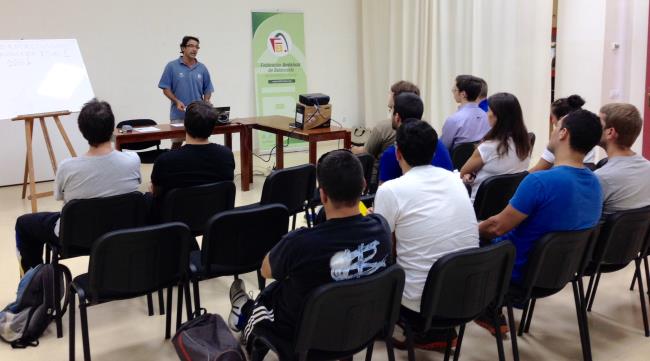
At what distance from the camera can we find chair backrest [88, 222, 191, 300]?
2.46 m

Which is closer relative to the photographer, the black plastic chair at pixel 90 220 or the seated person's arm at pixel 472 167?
the black plastic chair at pixel 90 220

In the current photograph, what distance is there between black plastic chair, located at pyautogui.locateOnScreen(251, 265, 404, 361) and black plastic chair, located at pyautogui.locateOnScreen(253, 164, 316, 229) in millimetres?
1424

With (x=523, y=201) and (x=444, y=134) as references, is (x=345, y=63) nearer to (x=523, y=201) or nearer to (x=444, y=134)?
(x=444, y=134)

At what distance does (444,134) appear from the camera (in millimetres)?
4547

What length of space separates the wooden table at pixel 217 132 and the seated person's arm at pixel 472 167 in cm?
270

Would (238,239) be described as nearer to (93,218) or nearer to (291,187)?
(93,218)

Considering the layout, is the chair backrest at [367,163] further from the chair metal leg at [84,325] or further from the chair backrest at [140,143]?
the chair backrest at [140,143]

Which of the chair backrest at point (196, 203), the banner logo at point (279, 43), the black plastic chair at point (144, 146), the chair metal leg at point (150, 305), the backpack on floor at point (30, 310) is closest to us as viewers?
the backpack on floor at point (30, 310)

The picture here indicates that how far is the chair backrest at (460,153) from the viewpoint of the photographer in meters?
4.37

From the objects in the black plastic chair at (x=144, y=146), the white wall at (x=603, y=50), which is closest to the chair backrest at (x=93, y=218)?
the black plastic chair at (x=144, y=146)

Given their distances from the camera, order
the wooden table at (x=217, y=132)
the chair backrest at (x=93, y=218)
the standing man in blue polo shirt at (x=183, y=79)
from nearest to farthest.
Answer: the chair backrest at (x=93, y=218)
the wooden table at (x=217, y=132)
the standing man in blue polo shirt at (x=183, y=79)

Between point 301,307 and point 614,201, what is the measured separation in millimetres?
1727

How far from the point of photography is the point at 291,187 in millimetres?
3721

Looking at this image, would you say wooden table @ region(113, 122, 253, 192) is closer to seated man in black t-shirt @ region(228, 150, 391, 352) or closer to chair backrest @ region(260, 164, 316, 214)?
chair backrest @ region(260, 164, 316, 214)
